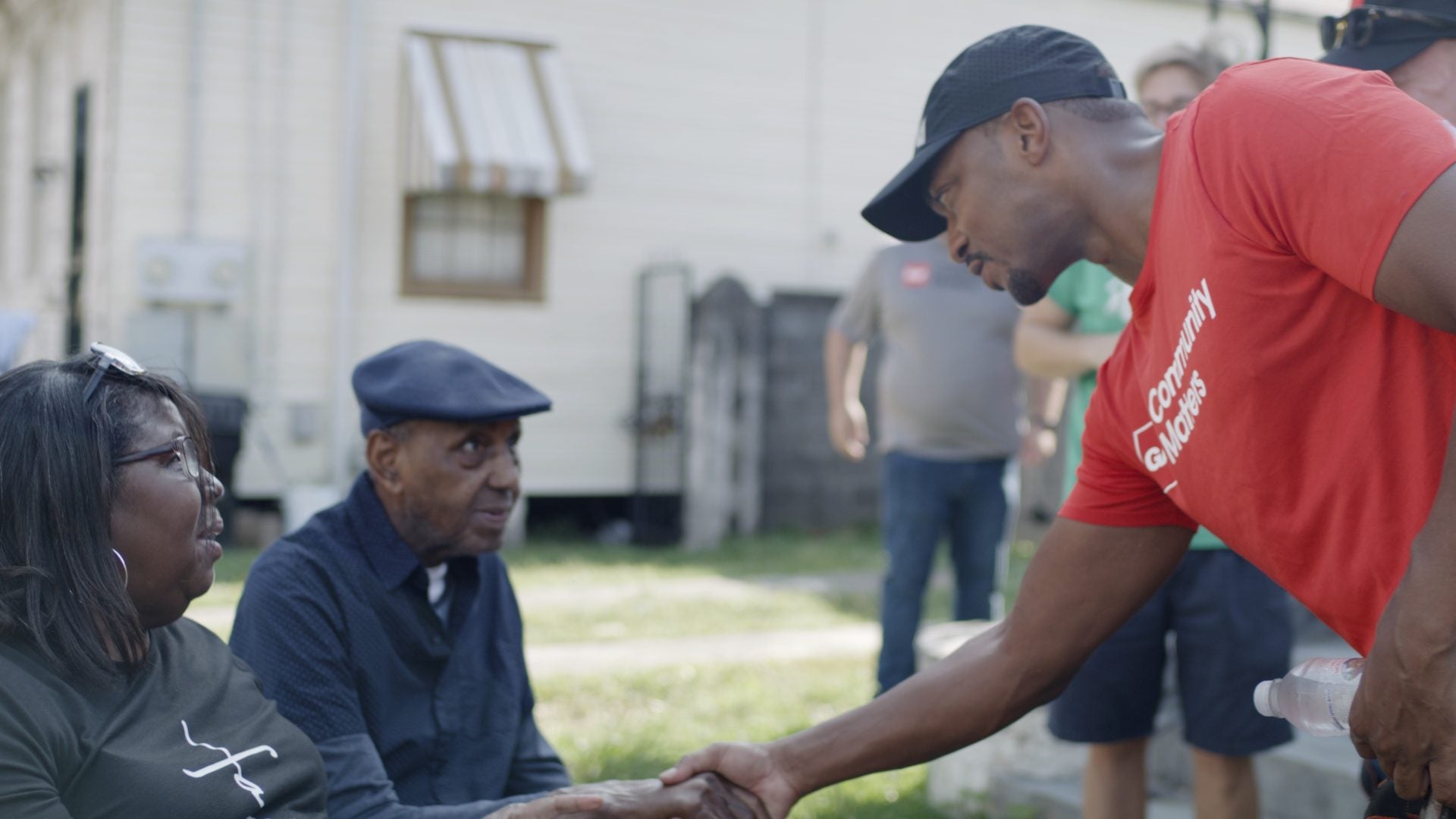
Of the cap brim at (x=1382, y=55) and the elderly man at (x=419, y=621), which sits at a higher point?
the cap brim at (x=1382, y=55)

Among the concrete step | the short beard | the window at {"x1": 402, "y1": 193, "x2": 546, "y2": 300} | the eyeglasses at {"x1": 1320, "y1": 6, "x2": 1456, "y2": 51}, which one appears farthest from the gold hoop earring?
the window at {"x1": 402, "y1": 193, "x2": 546, "y2": 300}

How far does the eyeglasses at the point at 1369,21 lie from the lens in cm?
248

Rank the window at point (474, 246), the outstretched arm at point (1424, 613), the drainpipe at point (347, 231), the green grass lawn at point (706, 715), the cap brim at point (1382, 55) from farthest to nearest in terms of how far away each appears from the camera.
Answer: the window at point (474, 246) → the drainpipe at point (347, 231) → the green grass lawn at point (706, 715) → the cap brim at point (1382, 55) → the outstretched arm at point (1424, 613)

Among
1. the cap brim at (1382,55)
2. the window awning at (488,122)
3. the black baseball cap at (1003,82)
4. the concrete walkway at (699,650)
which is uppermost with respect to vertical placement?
the window awning at (488,122)

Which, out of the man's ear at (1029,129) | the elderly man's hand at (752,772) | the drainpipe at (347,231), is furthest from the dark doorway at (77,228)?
the man's ear at (1029,129)

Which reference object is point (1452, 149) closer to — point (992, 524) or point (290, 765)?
point (290, 765)

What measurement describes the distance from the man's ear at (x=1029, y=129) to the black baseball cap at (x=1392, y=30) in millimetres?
521

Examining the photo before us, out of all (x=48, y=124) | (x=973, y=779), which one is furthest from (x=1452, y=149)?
(x=48, y=124)

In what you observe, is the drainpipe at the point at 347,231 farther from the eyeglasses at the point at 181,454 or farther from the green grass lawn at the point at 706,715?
the eyeglasses at the point at 181,454

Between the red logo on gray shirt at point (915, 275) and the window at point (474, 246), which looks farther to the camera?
the window at point (474, 246)

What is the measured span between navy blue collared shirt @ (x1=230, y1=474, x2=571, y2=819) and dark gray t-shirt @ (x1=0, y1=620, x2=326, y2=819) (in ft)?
0.74

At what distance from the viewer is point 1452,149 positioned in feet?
5.75

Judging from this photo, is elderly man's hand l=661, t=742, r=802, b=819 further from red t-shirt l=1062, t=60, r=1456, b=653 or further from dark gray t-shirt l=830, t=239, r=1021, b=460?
dark gray t-shirt l=830, t=239, r=1021, b=460

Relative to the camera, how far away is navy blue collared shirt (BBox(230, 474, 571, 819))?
2764 millimetres
